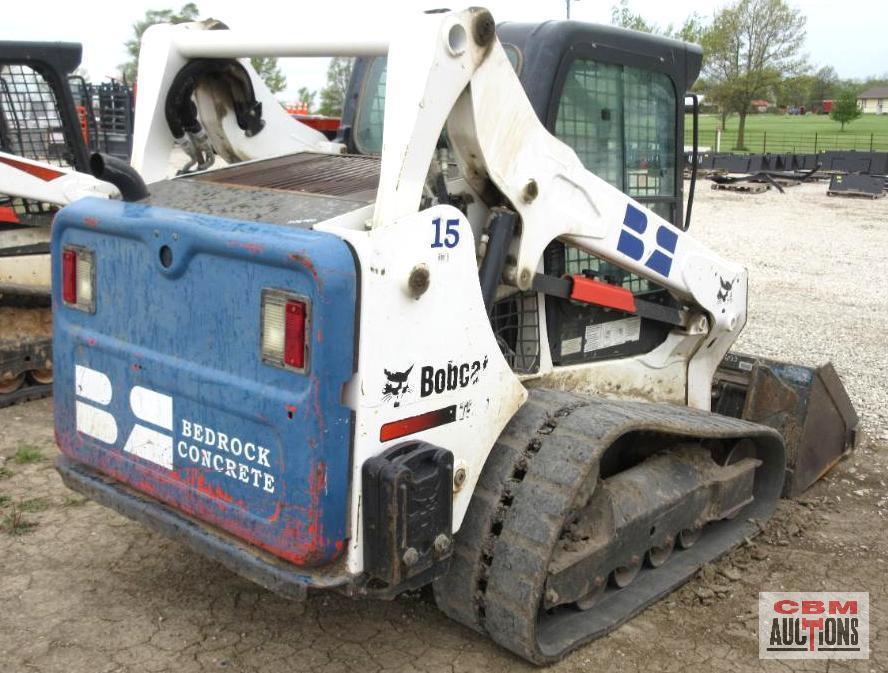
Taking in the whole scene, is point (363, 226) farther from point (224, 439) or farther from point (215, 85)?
point (215, 85)

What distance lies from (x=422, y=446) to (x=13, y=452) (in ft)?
11.2

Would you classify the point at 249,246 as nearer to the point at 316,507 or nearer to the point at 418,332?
the point at 418,332

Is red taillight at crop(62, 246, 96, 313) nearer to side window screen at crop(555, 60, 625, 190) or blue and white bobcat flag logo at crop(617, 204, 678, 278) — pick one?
side window screen at crop(555, 60, 625, 190)

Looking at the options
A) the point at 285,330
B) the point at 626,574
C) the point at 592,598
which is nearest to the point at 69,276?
the point at 285,330

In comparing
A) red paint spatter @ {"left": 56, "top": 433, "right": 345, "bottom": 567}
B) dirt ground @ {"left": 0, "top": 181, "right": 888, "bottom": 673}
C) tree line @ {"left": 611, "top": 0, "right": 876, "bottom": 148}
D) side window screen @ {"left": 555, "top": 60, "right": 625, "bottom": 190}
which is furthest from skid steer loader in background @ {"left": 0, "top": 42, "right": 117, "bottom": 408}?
tree line @ {"left": 611, "top": 0, "right": 876, "bottom": 148}

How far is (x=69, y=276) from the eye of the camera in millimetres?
3494

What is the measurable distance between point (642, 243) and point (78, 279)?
2075 mm

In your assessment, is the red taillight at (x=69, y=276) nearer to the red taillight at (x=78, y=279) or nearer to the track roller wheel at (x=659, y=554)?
the red taillight at (x=78, y=279)

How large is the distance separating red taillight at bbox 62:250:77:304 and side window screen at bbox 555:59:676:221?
181 cm

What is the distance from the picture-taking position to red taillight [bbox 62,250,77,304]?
3488 mm

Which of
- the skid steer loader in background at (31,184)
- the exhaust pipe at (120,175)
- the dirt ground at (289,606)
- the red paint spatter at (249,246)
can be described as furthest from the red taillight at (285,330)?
the skid steer loader in background at (31,184)

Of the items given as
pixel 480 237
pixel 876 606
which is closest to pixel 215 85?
pixel 480 237

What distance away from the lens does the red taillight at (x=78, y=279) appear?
3.43 m

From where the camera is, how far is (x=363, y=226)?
3.04 metres
